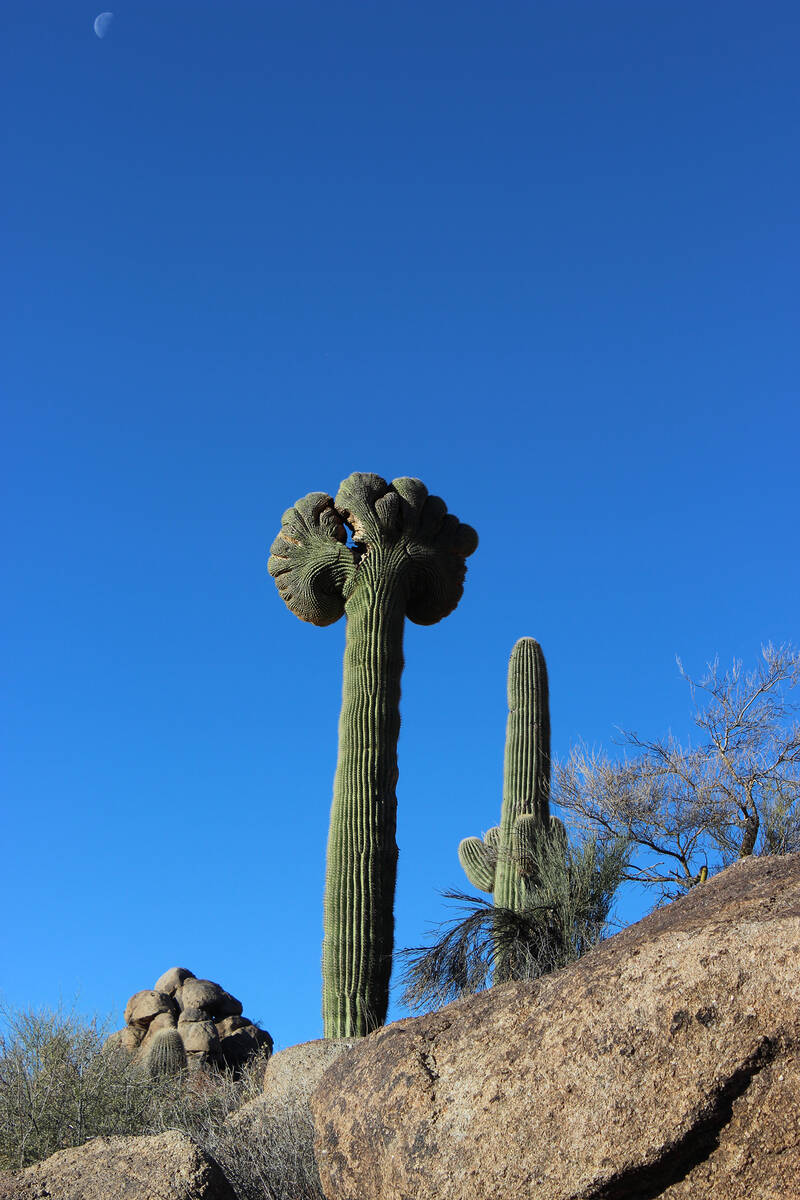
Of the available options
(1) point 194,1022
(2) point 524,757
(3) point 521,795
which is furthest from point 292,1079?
(1) point 194,1022

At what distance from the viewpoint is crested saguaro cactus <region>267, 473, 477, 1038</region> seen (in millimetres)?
11312

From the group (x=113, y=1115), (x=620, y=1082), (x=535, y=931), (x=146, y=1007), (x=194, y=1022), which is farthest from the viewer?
(x=146, y=1007)

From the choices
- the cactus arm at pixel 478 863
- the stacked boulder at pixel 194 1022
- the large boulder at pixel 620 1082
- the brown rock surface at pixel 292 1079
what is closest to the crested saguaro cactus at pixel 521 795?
the cactus arm at pixel 478 863

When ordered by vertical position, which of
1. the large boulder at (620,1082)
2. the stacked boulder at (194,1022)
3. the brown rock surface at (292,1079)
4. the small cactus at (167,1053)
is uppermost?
the stacked boulder at (194,1022)

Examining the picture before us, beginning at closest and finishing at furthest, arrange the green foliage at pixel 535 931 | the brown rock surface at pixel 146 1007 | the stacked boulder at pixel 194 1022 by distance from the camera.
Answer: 1. the green foliage at pixel 535 931
2. the stacked boulder at pixel 194 1022
3. the brown rock surface at pixel 146 1007

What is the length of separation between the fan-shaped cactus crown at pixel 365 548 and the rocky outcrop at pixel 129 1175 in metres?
8.39

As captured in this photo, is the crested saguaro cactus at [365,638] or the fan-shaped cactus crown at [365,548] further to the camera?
the fan-shaped cactus crown at [365,548]

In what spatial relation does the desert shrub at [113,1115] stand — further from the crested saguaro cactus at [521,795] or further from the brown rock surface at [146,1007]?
the brown rock surface at [146,1007]

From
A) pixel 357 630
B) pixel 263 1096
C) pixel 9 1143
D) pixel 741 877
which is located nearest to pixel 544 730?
pixel 357 630

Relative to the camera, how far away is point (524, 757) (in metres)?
14.3

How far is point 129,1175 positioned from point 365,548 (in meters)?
9.02

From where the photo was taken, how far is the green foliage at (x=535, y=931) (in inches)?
434

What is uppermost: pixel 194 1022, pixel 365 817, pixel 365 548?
pixel 365 548

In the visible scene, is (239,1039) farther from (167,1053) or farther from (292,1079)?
(292,1079)
